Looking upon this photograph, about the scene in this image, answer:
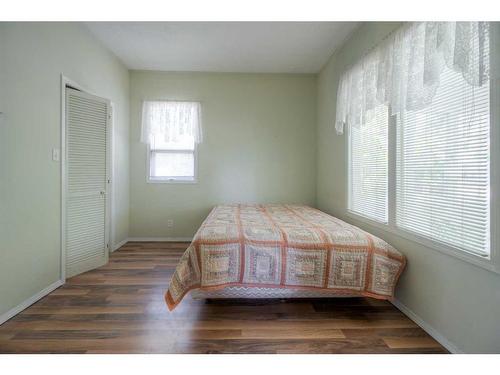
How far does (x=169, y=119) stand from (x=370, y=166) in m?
2.85

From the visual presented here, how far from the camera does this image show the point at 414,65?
160 centimetres

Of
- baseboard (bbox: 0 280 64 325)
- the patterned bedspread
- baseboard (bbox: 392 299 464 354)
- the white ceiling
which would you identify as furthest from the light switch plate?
baseboard (bbox: 392 299 464 354)

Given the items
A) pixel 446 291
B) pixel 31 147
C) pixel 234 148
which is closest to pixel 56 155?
pixel 31 147

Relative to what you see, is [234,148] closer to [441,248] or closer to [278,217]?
[278,217]

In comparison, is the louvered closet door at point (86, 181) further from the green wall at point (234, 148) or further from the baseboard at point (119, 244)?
the green wall at point (234, 148)

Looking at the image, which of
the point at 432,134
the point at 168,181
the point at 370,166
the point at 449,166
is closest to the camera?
the point at 449,166

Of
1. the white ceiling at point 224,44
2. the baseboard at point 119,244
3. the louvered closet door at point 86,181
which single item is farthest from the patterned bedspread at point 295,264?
the white ceiling at point 224,44

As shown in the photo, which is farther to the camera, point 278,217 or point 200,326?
point 278,217

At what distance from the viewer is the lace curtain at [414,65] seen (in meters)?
1.21
